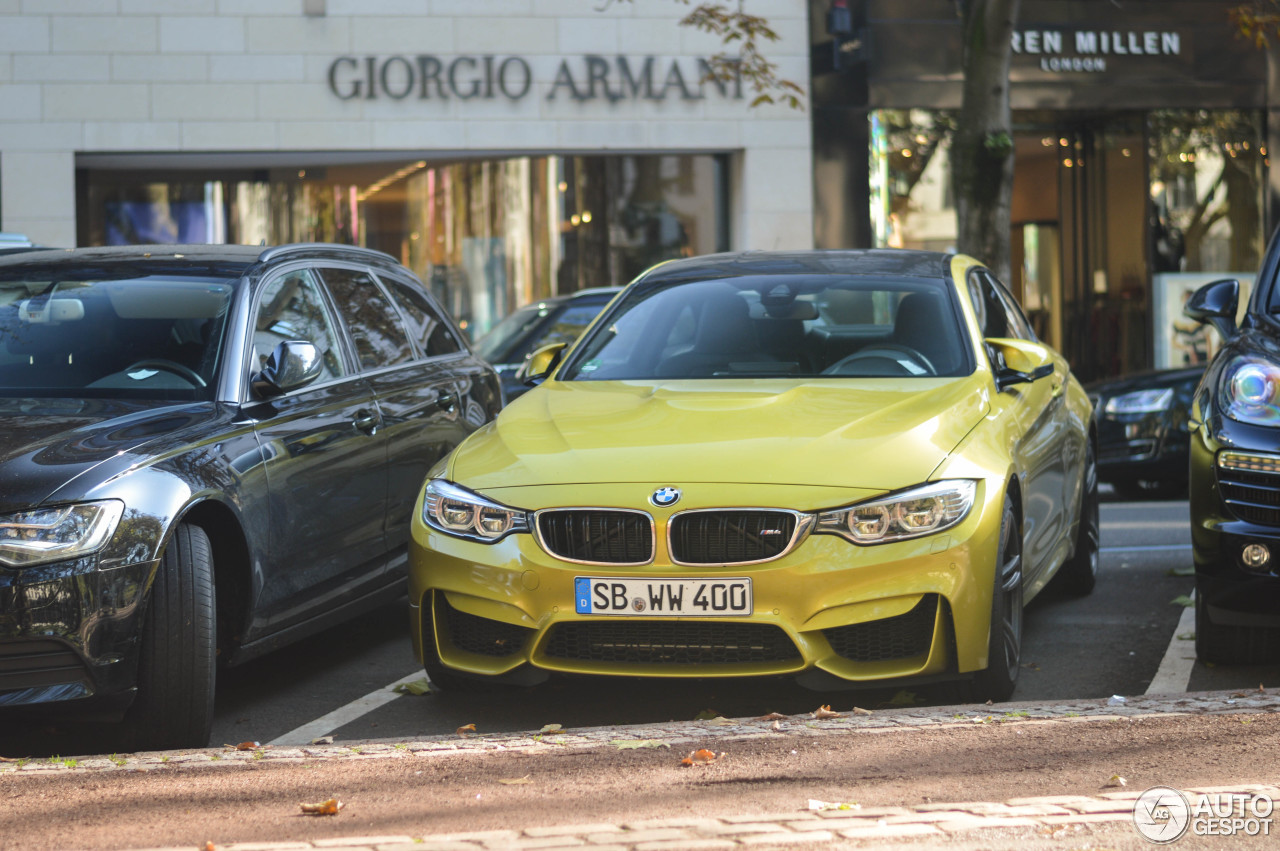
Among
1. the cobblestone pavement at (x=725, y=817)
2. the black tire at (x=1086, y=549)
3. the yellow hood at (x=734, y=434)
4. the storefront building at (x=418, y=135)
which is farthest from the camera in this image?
the storefront building at (x=418, y=135)

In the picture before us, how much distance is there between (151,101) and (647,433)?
1355 cm

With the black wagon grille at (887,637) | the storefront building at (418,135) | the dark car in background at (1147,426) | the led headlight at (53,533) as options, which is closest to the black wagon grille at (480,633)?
the black wagon grille at (887,637)

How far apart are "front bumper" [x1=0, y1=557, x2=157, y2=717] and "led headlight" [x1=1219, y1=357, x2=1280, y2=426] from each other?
3582mm

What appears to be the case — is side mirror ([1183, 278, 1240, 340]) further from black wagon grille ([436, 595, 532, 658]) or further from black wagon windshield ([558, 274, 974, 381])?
black wagon grille ([436, 595, 532, 658])

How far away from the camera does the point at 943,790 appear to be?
3.63 meters

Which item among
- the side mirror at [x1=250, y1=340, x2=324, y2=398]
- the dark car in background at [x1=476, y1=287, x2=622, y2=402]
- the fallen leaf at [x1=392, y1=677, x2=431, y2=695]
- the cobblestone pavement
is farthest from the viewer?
the dark car in background at [x1=476, y1=287, x2=622, y2=402]

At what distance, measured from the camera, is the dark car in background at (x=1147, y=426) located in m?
11.2

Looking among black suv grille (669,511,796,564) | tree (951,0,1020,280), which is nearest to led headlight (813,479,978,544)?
black suv grille (669,511,796,564)

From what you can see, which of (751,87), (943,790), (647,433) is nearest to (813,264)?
(647,433)

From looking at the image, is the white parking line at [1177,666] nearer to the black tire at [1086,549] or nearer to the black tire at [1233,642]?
the black tire at [1233,642]

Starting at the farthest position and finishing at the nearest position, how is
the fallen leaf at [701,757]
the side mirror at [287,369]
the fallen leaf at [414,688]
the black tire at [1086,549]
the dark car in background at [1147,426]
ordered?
the dark car in background at [1147,426] → the black tire at [1086,549] → the fallen leaf at [414,688] → the side mirror at [287,369] → the fallen leaf at [701,757]

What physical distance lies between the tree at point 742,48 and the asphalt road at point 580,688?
8.41m

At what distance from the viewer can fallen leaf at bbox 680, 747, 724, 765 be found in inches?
155

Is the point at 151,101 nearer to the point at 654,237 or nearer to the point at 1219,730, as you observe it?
the point at 654,237
